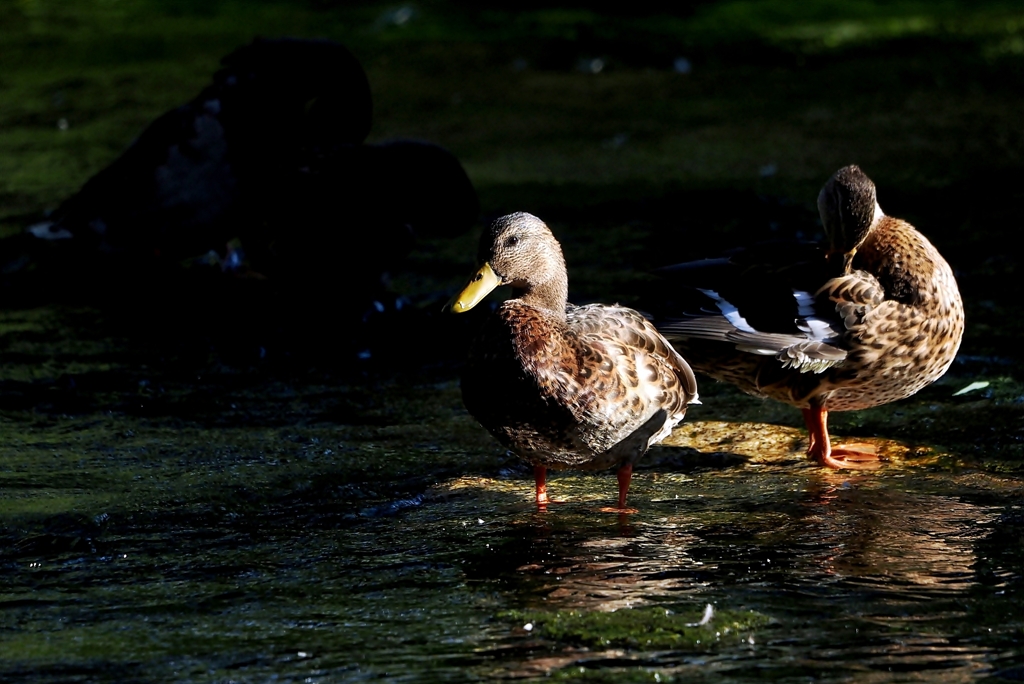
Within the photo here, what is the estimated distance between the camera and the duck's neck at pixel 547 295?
4977 mm

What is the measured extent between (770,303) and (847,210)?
503 millimetres

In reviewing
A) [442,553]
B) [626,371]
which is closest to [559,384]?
[626,371]

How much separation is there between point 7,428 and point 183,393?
2.81ft

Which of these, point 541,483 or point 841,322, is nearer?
point 541,483

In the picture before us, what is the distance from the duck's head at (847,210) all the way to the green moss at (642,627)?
2.21 meters

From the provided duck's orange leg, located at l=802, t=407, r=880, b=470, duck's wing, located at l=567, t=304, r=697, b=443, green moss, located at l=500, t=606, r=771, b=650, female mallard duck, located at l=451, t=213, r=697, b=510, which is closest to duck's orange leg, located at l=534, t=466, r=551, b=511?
female mallard duck, located at l=451, t=213, r=697, b=510

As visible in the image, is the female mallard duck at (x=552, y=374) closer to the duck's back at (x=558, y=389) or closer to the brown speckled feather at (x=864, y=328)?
the duck's back at (x=558, y=389)

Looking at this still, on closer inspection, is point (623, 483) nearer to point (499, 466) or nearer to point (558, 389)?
point (558, 389)

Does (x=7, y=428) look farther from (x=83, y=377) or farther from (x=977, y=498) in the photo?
(x=977, y=498)

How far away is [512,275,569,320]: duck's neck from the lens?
4977 millimetres

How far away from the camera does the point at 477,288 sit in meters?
4.91

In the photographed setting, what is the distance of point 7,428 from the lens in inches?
236

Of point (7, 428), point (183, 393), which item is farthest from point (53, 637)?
point (183, 393)

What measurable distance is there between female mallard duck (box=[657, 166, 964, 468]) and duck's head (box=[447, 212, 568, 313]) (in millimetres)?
905
